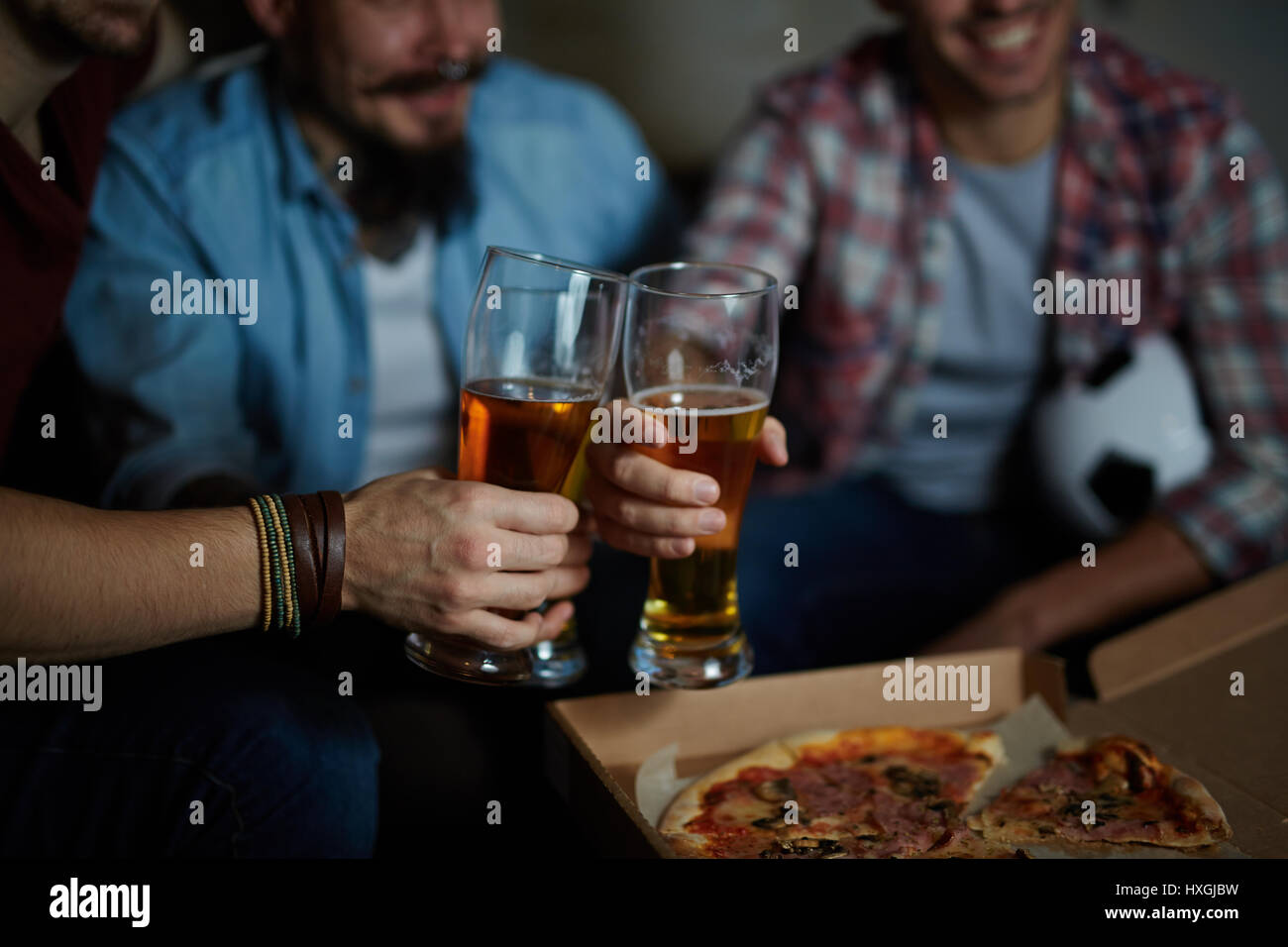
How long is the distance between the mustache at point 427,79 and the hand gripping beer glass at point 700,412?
0.80 metres

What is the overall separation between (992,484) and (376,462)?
1021mm

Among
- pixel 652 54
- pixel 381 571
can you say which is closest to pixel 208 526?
pixel 381 571

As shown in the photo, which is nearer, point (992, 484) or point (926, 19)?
point (926, 19)

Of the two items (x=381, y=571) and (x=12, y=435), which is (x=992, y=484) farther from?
(x=12, y=435)

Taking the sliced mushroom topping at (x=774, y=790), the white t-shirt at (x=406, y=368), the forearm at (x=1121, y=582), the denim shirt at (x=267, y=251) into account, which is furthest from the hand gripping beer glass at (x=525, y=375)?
the forearm at (x=1121, y=582)

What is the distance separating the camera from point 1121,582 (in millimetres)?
1581

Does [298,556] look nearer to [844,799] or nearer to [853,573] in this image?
[844,799]

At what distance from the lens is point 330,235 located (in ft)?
5.28

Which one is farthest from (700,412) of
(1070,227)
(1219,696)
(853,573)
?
(1070,227)

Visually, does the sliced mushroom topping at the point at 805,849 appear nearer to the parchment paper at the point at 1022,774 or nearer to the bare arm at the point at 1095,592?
the parchment paper at the point at 1022,774

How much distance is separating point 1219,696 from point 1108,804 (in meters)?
0.23

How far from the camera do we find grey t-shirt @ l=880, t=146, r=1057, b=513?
1.78 m

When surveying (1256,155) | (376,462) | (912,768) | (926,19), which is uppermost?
(926,19)

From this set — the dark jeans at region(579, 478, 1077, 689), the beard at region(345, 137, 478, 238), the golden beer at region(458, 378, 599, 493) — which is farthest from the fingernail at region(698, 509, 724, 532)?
the beard at region(345, 137, 478, 238)
